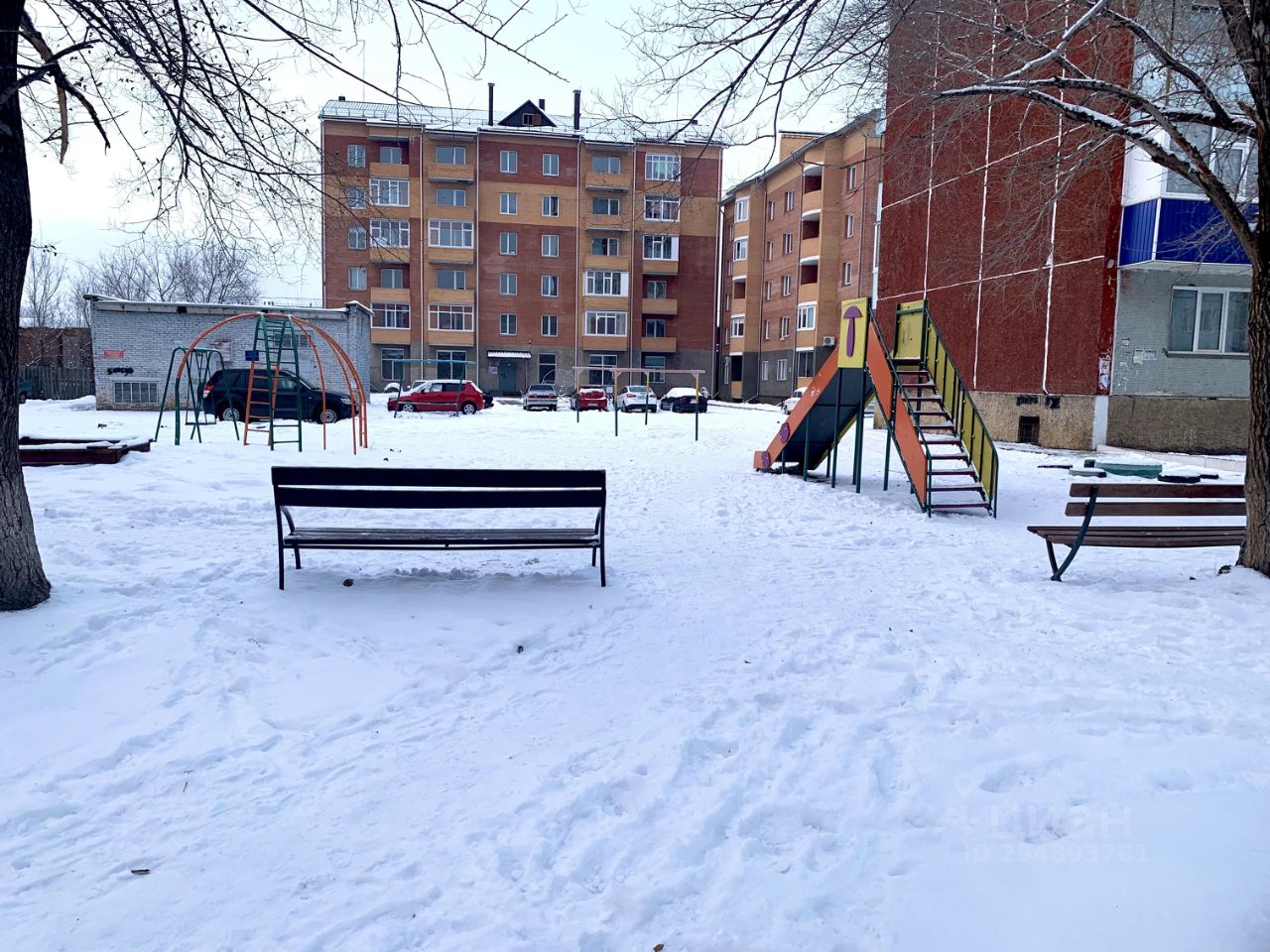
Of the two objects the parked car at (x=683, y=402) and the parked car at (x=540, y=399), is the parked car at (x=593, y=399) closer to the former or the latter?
the parked car at (x=540, y=399)

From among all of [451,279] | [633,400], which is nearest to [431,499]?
[633,400]

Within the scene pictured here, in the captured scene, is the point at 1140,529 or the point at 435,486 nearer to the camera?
the point at 435,486

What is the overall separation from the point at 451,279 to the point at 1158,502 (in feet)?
163

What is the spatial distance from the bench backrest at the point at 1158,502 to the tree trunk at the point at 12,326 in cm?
722

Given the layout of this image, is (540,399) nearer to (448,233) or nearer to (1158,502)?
(448,233)

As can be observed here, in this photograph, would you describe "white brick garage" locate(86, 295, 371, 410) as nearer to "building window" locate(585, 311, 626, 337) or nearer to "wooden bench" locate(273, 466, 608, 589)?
"wooden bench" locate(273, 466, 608, 589)

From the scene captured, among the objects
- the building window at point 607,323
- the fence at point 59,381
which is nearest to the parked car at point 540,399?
the building window at point 607,323

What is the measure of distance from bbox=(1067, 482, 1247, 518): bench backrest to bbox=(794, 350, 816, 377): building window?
41.0 m

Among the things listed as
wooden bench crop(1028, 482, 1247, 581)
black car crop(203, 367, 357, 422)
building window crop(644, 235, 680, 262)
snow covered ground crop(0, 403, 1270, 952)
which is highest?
building window crop(644, 235, 680, 262)

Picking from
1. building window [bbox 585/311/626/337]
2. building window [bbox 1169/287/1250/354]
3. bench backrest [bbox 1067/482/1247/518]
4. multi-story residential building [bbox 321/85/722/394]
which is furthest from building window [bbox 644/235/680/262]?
bench backrest [bbox 1067/482/1247/518]

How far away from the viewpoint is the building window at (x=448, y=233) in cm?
5184

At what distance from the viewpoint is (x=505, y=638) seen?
17.3ft

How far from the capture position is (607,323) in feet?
179

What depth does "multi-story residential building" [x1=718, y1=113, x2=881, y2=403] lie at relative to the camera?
4591cm
